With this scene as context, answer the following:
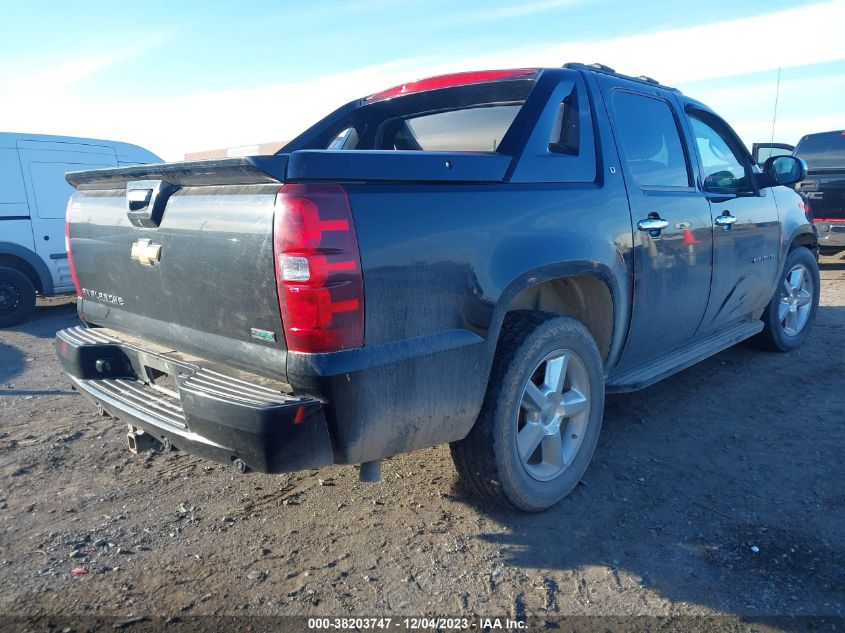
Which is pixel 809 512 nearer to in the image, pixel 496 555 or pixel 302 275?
pixel 496 555

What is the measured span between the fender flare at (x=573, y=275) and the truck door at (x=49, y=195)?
6943mm

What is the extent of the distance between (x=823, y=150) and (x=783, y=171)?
24.7 feet

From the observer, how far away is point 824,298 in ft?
26.3

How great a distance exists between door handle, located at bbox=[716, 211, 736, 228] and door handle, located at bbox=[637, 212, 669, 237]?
0.69 m

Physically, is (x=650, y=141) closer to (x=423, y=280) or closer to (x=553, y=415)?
(x=553, y=415)

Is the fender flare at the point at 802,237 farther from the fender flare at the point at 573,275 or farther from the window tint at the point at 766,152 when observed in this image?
the fender flare at the point at 573,275

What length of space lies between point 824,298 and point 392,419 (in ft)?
24.8

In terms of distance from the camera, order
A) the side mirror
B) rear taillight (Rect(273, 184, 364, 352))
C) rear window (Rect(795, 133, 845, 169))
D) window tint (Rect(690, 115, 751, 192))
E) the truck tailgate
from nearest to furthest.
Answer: rear taillight (Rect(273, 184, 364, 352))
the truck tailgate
window tint (Rect(690, 115, 751, 192))
the side mirror
rear window (Rect(795, 133, 845, 169))

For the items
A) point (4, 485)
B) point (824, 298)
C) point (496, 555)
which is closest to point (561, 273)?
point (496, 555)

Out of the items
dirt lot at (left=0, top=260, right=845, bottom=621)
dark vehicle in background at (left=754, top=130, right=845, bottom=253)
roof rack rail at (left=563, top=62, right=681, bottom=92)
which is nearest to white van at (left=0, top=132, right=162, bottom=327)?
dirt lot at (left=0, top=260, right=845, bottom=621)

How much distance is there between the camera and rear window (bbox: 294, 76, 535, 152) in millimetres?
3516

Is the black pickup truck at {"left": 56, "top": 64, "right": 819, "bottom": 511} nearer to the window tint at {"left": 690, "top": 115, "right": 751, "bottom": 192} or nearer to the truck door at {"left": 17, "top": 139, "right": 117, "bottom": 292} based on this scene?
the window tint at {"left": 690, "top": 115, "right": 751, "bottom": 192}

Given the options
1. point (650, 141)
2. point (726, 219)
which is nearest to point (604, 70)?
point (650, 141)

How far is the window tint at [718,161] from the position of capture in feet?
13.7
